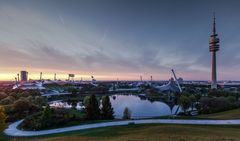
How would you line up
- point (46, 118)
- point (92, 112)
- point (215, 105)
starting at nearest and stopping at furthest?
point (46, 118)
point (92, 112)
point (215, 105)

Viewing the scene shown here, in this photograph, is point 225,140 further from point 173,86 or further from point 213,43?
point 173,86

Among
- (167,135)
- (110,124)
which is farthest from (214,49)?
(167,135)

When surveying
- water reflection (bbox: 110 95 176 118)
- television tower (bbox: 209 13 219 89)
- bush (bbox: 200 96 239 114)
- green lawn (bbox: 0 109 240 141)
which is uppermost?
television tower (bbox: 209 13 219 89)

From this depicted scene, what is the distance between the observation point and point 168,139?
14.7 metres

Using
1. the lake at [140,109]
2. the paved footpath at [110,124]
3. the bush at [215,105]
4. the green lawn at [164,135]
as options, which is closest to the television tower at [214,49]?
the lake at [140,109]

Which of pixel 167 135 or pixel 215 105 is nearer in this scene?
pixel 167 135

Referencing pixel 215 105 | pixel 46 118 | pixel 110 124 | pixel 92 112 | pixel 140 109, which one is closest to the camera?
pixel 110 124

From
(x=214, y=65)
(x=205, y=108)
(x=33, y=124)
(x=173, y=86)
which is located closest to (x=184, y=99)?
(x=205, y=108)

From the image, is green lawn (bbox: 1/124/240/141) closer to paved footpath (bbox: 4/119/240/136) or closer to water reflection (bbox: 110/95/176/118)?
paved footpath (bbox: 4/119/240/136)

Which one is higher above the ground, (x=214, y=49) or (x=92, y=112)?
(x=214, y=49)

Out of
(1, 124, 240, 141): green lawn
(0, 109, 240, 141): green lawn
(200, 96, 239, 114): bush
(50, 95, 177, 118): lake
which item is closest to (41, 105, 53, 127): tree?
(0, 109, 240, 141): green lawn

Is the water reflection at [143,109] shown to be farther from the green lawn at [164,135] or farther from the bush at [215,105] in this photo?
the green lawn at [164,135]

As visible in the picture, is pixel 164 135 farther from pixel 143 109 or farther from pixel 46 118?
pixel 143 109

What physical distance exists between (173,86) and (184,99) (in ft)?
266
